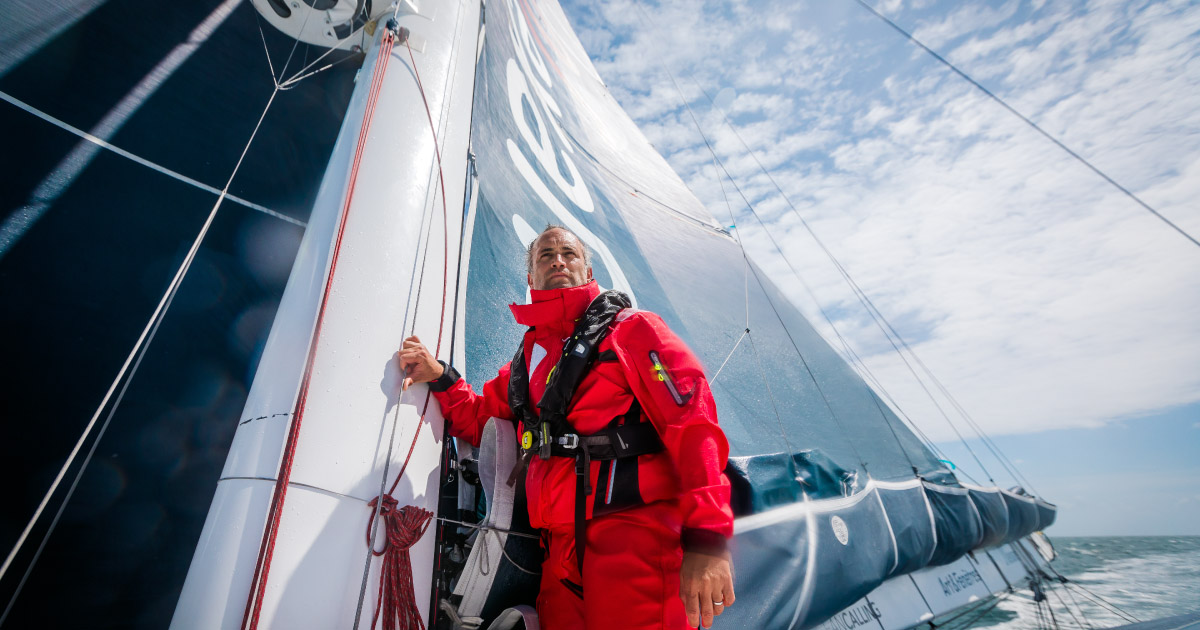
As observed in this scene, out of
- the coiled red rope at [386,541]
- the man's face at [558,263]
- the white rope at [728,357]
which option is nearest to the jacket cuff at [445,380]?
the coiled red rope at [386,541]

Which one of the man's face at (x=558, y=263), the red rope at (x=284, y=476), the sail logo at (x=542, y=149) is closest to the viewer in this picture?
the red rope at (x=284, y=476)

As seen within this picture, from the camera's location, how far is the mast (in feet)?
2.81

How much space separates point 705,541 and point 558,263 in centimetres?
92

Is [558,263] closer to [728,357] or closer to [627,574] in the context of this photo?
[627,574]

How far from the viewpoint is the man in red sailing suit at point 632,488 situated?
93cm

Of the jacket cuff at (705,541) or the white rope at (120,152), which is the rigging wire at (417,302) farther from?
the white rope at (120,152)

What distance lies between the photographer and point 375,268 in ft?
3.89

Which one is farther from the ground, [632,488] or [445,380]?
[445,380]

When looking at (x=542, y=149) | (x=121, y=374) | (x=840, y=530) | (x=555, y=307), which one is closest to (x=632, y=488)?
(x=555, y=307)

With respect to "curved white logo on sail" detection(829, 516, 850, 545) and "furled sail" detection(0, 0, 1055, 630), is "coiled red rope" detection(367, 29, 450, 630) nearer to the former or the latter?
"furled sail" detection(0, 0, 1055, 630)

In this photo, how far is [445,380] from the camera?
4.14 ft

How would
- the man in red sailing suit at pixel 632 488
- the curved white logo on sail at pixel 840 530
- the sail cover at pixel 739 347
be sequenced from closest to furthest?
1. the man in red sailing suit at pixel 632 488
2. the sail cover at pixel 739 347
3. the curved white logo on sail at pixel 840 530

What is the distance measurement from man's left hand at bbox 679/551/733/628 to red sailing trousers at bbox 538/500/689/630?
49mm

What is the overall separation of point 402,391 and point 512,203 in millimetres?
1598
